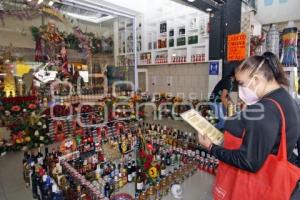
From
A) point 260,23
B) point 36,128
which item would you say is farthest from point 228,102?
point 36,128

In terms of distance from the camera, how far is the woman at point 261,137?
Answer: 67 cm

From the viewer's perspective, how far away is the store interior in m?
1.58

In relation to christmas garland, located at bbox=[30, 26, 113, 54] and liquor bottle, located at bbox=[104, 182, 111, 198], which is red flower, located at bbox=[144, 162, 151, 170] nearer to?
liquor bottle, located at bbox=[104, 182, 111, 198]

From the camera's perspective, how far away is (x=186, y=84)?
3453mm

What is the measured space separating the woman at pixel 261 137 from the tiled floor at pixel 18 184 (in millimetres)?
764

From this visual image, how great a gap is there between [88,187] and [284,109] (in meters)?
1.16

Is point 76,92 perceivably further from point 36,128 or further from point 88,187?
point 88,187

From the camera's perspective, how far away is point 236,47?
2.48 m

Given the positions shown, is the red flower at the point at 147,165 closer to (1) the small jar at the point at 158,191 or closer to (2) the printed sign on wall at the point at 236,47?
(1) the small jar at the point at 158,191

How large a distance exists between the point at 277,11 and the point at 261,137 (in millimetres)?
2519

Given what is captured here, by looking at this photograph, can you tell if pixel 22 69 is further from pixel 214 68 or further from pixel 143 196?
pixel 214 68

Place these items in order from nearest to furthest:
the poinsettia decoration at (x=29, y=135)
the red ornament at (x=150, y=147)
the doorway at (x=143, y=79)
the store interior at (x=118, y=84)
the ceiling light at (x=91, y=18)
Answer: the store interior at (x=118, y=84) < the red ornament at (x=150, y=147) < the poinsettia decoration at (x=29, y=135) < the ceiling light at (x=91, y=18) < the doorway at (x=143, y=79)

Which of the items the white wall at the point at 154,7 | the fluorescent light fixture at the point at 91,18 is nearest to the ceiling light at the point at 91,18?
the fluorescent light fixture at the point at 91,18

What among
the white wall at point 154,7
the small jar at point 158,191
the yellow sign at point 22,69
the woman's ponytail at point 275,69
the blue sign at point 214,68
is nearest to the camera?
the woman's ponytail at point 275,69
